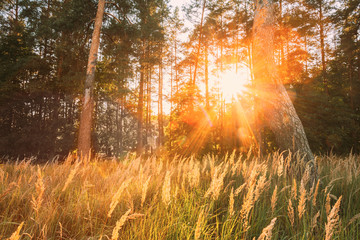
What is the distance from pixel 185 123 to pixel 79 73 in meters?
6.81

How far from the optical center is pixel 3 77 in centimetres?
968

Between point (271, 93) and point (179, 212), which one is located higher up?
point (271, 93)

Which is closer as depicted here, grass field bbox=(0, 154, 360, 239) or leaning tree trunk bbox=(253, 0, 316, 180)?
grass field bbox=(0, 154, 360, 239)

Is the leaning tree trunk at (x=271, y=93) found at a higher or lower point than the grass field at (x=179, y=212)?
higher

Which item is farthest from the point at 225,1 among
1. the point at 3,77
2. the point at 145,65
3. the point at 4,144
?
the point at 4,144

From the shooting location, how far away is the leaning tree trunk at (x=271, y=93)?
12.6 ft

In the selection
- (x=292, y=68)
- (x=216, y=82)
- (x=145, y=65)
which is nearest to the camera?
(x=292, y=68)

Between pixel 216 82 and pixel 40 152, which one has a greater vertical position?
pixel 216 82

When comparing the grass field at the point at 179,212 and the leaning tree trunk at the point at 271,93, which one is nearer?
the grass field at the point at 179,212

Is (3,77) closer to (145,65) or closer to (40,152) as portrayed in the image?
(40,152)

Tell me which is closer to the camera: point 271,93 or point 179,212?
point 179,212

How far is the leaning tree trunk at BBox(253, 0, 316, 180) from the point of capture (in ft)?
12.6

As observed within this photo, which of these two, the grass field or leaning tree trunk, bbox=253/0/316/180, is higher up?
leaning tree trunk, bbox=253/0/316/180

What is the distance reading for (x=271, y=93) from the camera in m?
4.18
